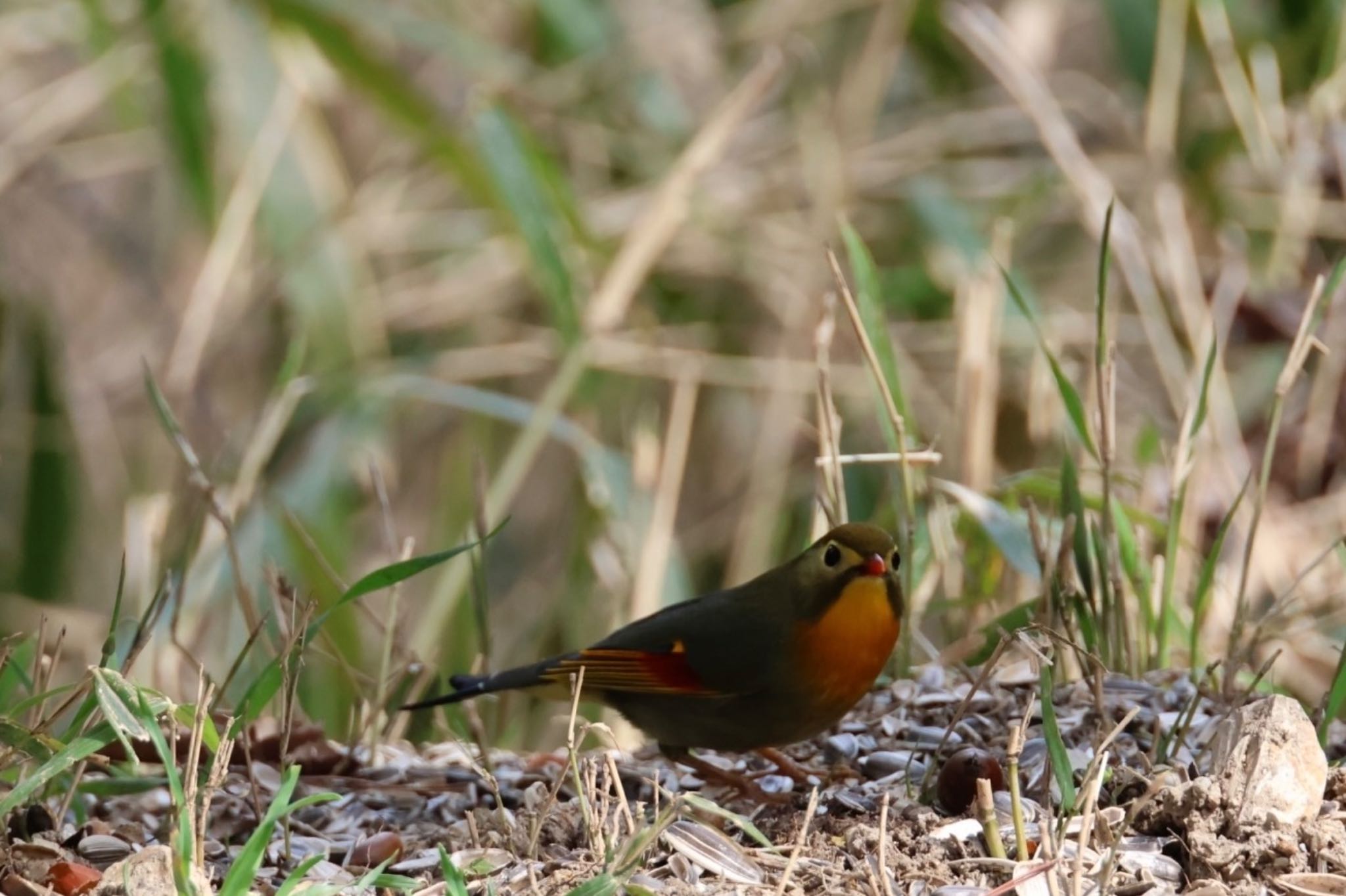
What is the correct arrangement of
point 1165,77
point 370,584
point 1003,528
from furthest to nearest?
point 1165,77 → point 1003,528 → point 370,584

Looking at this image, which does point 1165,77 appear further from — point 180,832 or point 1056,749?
point 180,832

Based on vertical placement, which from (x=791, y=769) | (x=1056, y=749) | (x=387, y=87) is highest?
(x=387, y=87)

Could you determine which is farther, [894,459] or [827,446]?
[827,446]

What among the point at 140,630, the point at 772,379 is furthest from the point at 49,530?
the point at 140,630

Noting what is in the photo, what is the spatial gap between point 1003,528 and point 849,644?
0.79m

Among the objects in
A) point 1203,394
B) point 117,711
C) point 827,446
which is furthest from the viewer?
point 827,446

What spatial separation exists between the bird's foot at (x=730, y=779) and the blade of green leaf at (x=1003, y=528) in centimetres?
78

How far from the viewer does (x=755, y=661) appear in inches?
133

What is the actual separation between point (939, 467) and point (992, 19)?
2.06 m

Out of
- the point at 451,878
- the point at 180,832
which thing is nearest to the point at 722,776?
the point at 451,878

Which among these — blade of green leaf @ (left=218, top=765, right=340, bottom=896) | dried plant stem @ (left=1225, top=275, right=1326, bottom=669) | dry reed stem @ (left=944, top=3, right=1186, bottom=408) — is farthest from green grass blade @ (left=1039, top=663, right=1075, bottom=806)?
dry reed stem @ (left=944, top=3, right=1186, bottom=408)

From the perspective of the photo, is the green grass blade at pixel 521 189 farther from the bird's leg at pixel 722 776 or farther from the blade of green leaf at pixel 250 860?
the blade of green leaf at pixel 250 860

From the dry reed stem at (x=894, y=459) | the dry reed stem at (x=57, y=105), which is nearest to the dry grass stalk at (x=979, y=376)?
the dry reed stem at (x=894, y=459)

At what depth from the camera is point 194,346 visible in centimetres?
573
